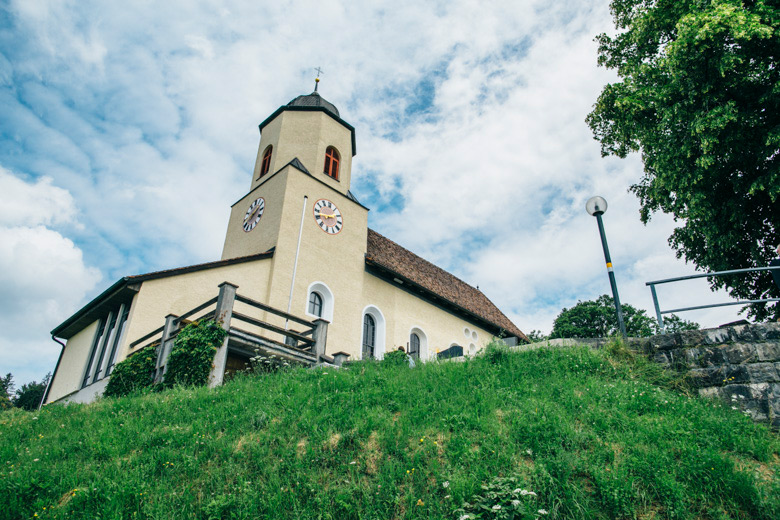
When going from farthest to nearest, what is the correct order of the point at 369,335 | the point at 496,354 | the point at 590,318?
the point at 590,318
the point at 369,335
the point at 496,354

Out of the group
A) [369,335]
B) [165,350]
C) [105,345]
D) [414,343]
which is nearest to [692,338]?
[165,350]

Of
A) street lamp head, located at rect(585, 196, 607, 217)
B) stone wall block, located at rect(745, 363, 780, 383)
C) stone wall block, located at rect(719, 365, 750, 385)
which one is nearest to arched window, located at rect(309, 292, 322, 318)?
street lamp head, located at rect(585, 196, 607, 217)

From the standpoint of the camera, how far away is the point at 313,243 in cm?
1792

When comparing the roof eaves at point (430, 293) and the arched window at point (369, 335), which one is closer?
the arched window at point (369, 335)

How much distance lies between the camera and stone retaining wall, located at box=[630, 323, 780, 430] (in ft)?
Result: 22.1

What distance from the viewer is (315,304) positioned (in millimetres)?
17547

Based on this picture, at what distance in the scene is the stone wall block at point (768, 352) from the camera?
22.8 feet

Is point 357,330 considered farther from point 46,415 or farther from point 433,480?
point 433,480

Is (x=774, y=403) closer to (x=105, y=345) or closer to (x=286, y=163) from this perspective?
(x=105, y=345)

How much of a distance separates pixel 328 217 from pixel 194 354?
9.38 metres

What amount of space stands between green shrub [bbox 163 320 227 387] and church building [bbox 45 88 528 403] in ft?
0.73

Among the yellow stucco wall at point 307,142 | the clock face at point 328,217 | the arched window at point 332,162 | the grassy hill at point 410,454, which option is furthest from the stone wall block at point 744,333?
the arched window at point 332,162

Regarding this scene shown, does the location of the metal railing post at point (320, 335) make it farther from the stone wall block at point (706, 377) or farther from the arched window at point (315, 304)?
the stone wall block at point (706, 377)

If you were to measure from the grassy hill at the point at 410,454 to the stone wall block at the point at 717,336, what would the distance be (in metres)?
0.89
